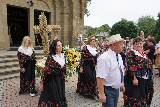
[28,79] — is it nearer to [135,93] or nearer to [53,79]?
[53,79]

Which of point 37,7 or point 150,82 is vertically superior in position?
point 37,7

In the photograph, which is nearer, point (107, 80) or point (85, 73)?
point (107, 80)

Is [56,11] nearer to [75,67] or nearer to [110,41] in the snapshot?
[75,67]

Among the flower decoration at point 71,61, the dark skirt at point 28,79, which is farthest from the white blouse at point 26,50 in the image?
the flower decoration at point 71,61

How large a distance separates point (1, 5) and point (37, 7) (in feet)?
A: 11.5

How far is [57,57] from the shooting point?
804 centimetres

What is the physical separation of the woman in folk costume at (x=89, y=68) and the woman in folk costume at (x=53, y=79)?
2494 mm

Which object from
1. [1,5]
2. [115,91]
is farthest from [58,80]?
[1,5]

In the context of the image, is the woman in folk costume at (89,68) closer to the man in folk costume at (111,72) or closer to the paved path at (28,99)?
the paved path at (28,99)

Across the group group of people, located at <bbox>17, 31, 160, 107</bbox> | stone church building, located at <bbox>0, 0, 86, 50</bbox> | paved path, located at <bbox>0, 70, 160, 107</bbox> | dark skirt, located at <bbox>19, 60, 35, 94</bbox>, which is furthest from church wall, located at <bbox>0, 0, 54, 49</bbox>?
group of people, located at <bbox>17, 31, 160, 107</bbox>

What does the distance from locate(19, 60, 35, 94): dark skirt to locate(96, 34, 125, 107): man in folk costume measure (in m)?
5.05

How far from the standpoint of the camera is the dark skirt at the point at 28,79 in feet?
35.8

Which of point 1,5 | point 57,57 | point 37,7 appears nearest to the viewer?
point 57,57

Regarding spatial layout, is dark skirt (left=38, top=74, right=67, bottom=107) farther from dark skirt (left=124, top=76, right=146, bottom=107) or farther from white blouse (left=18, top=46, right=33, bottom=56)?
white blouse (left=18, top=46, right=33, bottom=56)
